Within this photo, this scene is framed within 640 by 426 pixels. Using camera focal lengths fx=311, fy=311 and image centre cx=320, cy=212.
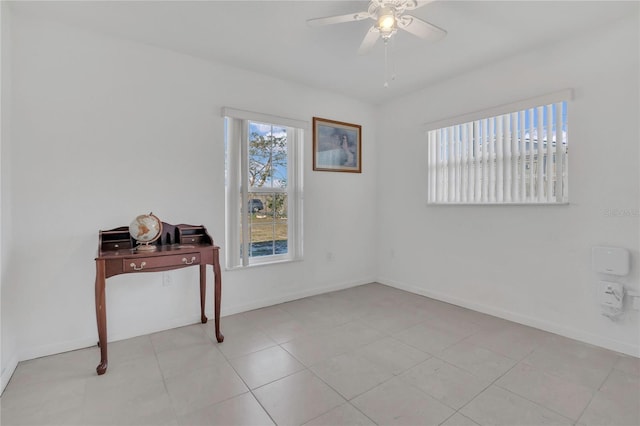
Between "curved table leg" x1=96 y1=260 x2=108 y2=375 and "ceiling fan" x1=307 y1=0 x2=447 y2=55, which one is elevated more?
"ceiling fan" x1=307 y1=0 x2=447 y2=55

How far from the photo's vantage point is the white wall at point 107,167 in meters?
2.23

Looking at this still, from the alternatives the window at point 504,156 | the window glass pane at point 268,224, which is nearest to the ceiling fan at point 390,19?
the window at point 504,156

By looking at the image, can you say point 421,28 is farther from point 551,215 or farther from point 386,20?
point 551,215

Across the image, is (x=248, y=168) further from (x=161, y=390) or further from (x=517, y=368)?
(x=517, y=368)

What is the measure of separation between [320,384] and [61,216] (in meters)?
2.24

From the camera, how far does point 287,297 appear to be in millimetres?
3502

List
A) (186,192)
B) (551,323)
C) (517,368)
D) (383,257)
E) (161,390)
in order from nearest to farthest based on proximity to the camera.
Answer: (161,390), (517,368), (551,323), (186,192), (383,257)

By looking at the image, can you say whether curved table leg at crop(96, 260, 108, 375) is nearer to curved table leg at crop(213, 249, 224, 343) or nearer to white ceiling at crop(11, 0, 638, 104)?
curved table leg at crop(213, 249, 224, 343)

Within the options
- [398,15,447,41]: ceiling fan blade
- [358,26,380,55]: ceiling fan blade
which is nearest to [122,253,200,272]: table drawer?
[358,26,380,55]: ceiling fan blade

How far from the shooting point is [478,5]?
2105mm

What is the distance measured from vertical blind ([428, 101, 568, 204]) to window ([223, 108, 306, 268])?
1.62 metres

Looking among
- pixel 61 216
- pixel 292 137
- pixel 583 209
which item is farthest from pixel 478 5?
pixel 61 216

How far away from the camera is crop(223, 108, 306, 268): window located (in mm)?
3113

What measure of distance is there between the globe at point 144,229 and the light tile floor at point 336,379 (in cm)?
83
